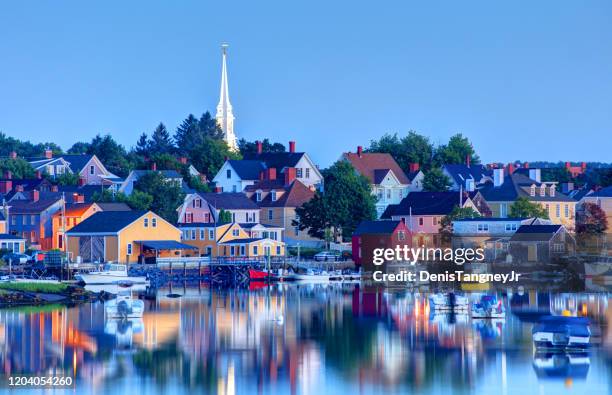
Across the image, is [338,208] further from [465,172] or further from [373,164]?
[465,172]

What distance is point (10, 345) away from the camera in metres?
68.8

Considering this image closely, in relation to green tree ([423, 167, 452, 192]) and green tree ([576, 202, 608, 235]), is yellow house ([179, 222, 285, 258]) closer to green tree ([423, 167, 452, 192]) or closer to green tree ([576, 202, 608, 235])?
green tree ([576, 202, 608, 235])

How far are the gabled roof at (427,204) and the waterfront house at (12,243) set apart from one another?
105ft

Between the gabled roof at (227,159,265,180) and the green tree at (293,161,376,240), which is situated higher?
the gabled roof at (227,159,265,180)

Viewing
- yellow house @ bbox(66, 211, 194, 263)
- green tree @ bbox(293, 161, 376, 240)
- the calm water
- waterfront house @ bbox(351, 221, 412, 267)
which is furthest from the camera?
green tree @ bbox(293, 161, 376, 240)

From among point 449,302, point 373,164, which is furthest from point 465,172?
point 449,302

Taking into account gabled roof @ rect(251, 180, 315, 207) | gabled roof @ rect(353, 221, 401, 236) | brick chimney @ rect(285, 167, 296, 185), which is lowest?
gabled roof @ rect(353, 221, 401, 236)

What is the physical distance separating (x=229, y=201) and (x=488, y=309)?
53788 millimetres

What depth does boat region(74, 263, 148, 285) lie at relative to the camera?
4077 inches

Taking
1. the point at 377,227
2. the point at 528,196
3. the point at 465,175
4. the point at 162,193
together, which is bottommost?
the point at 377,227

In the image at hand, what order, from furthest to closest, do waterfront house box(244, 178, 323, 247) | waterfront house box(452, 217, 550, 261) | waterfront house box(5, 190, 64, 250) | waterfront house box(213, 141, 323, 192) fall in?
waterfront house box(213, 141, 323, 192), waterfront house box(244, 178, 323, 247), waterfront house box(5, 190, 64, 250), waterfront house box(452, 217, 550, 261)

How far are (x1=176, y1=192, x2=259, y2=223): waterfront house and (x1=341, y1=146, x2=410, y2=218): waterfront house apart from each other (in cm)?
1490

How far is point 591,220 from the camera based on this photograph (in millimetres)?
136375

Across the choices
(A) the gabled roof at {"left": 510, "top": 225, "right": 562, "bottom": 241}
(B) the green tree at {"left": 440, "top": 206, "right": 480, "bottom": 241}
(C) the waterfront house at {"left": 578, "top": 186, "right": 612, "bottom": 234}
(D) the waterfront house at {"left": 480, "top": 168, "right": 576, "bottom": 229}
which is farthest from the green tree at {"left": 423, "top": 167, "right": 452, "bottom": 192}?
(A) the gabled roof at {"left": 510, "top": 225, "right": 562, "bottom": 241}
